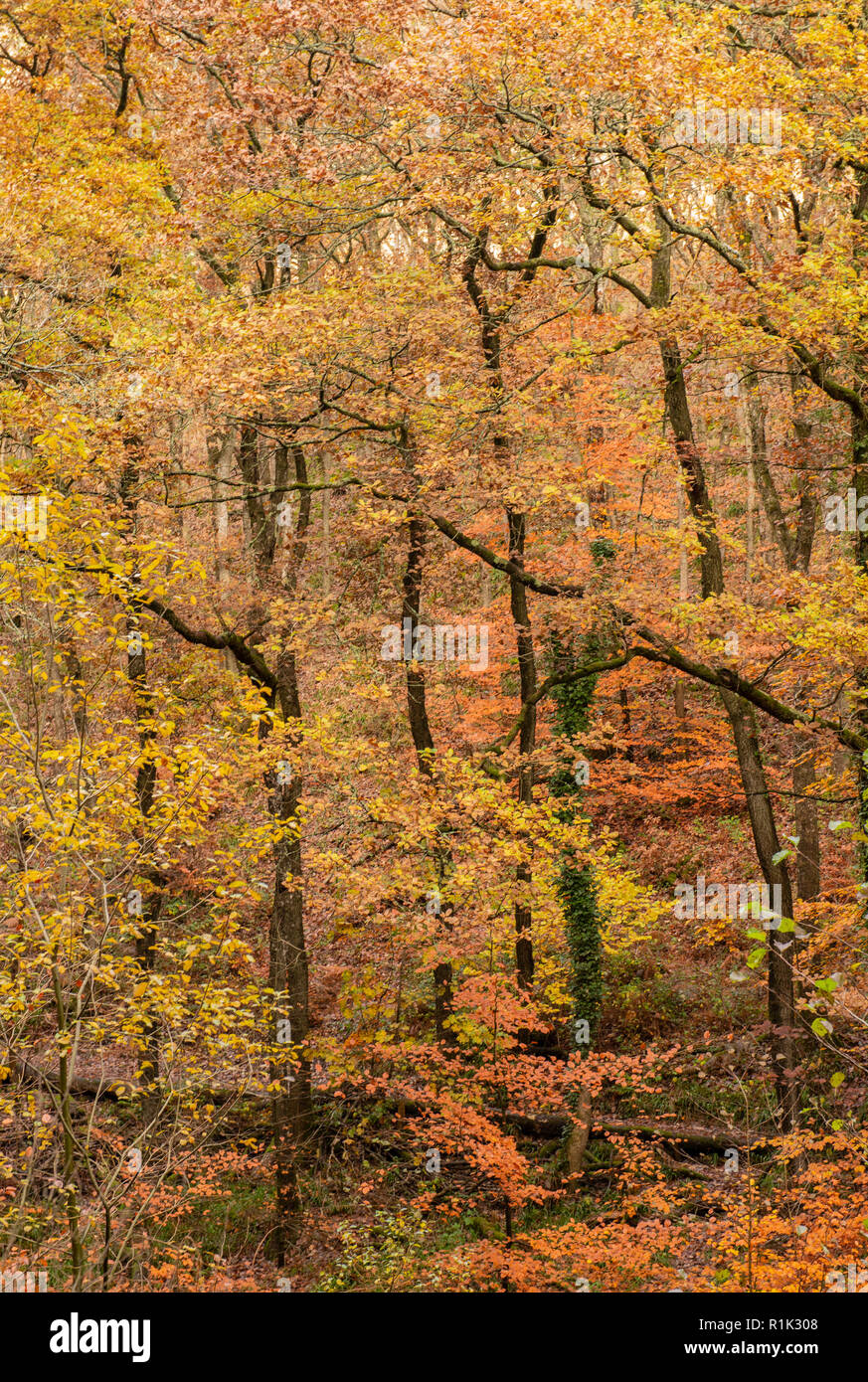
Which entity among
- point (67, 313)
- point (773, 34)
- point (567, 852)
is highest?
point (773, 34)

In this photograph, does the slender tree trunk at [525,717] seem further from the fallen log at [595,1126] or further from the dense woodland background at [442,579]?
the fallen log at [595,1126]

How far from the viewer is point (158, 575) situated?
691 centimetres

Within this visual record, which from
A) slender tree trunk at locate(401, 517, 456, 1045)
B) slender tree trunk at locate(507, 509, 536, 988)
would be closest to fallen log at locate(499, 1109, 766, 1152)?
slender tree trunk at locate(401, 517, 456, 1045)

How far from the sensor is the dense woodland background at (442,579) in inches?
388

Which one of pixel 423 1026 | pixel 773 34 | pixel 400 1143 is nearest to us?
pixel 773 34

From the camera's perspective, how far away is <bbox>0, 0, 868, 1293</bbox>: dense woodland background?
388 inches

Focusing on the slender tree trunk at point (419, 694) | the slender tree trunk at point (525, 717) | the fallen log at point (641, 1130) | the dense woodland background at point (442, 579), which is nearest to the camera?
the dense woodland background at point (442, 579)

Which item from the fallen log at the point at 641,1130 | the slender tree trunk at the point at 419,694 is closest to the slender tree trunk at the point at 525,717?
the slender tree trunk at the point at 419,694

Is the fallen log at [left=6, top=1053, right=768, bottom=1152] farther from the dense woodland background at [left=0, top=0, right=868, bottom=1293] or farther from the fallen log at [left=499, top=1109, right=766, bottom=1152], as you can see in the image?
the dense woodland background at [left=0, top=0, right=868, bottom=1293]

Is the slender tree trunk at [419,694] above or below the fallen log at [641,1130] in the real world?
above

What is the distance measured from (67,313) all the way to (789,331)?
7561 millimetres
